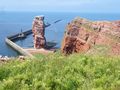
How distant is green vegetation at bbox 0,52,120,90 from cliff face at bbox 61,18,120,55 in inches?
484

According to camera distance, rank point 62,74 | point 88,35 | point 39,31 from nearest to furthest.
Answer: point 62,74
point 88,35
point 39,31

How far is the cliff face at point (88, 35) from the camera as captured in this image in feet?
95.8

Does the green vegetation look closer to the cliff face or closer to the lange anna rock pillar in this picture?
the cliff face

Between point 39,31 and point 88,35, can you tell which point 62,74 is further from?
point 39,31

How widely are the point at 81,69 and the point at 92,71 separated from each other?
442 millimetres

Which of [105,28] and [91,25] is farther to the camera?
[91,25]

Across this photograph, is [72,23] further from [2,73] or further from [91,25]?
[2,73]

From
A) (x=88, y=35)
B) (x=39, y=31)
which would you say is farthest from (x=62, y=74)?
(x=39, y=31)

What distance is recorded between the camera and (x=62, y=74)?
13.1 meters

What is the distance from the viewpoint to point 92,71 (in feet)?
43.1

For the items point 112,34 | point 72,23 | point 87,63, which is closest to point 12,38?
point 72,23

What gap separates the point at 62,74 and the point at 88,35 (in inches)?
874

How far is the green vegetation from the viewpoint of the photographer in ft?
39.4

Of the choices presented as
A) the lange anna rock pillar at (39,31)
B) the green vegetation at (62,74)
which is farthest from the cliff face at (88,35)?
the lange anna rock pillar at (39,31)
